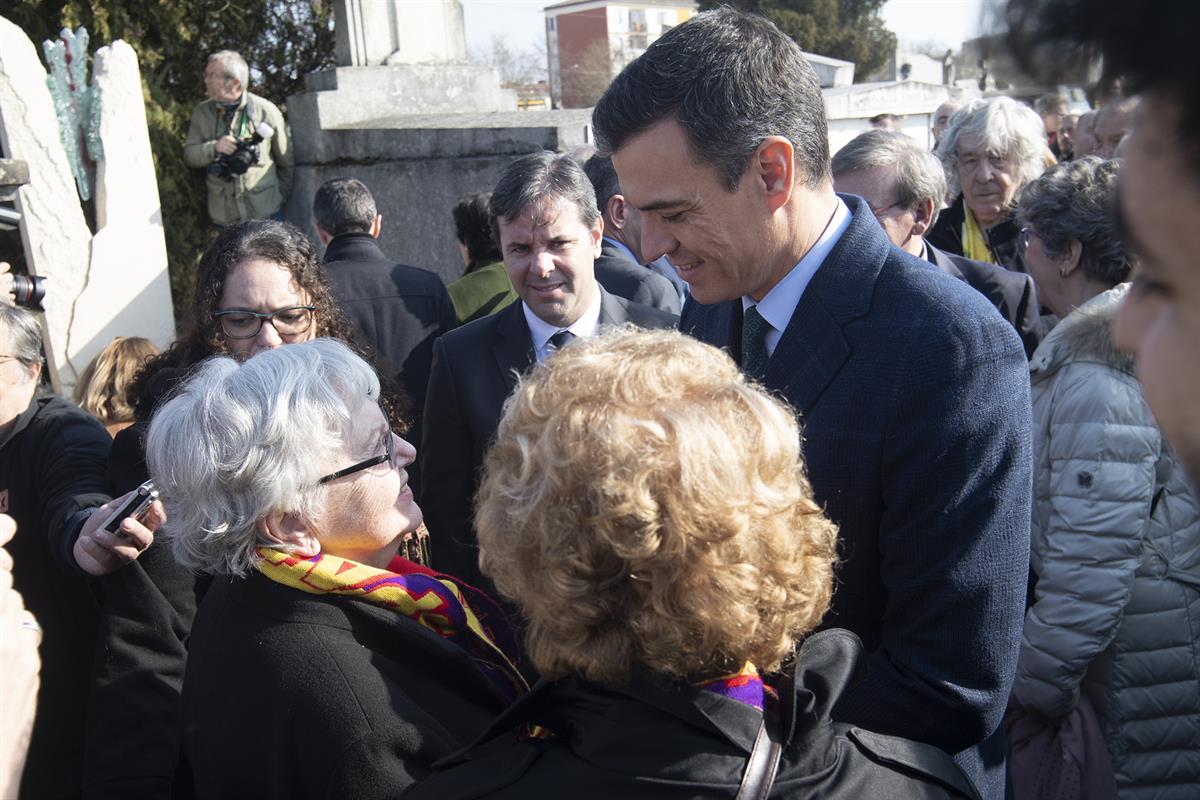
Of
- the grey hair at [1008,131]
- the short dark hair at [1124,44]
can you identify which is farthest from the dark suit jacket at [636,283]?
the short dark hair at [1124,44]

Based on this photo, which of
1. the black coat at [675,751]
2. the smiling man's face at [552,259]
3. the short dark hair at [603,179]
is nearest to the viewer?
the black coat at [675,751]

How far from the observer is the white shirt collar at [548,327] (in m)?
3.49

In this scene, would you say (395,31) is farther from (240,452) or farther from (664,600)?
(664,600)

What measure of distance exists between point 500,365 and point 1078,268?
1.82 m

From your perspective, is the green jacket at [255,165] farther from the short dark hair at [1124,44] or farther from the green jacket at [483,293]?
the short dark hair at [1124,44]

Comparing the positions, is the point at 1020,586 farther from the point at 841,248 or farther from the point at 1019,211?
the point at 1019,211

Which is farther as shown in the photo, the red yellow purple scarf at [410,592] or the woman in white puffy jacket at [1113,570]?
the woman in white puffy jacket at [1113,570]

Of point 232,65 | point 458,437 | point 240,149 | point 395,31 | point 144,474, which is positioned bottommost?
point 458,437

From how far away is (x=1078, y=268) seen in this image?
3260 millimetres

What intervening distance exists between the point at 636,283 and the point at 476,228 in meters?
0.88

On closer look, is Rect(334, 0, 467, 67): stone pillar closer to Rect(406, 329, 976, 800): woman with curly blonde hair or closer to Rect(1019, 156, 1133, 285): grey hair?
Rect(1019, 156, 1133, 285): grey hair

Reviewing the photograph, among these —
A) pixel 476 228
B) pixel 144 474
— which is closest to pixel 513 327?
pixel 144 474

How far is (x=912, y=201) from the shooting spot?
3.84 metres

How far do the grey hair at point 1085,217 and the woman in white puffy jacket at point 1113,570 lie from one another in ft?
1.80
